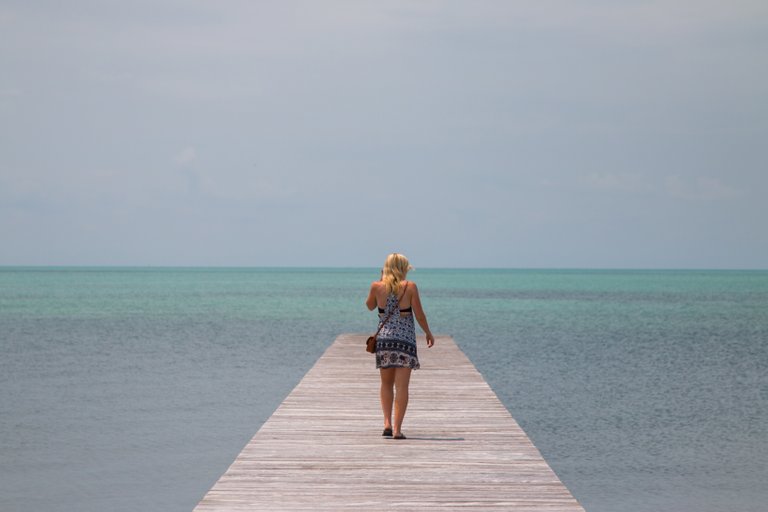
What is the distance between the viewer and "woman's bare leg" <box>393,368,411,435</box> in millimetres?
9773

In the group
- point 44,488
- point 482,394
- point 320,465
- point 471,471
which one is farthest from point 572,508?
point 44,488

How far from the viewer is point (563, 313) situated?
6338cm

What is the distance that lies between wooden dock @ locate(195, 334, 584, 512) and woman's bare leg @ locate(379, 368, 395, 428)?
234 mm

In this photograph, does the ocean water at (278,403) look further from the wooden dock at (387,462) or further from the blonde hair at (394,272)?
the blonde hair at (394,272)

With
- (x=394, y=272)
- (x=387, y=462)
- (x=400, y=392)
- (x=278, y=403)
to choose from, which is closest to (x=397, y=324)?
(x=394, y=272)

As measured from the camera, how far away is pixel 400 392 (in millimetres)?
9906

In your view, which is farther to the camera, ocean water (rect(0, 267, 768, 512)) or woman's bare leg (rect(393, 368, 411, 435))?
ocean water (rect(0, 267, 768, 512))

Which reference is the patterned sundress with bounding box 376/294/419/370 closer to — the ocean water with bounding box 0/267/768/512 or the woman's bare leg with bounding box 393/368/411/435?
the woman's bare leg with bounding box 393/368/411/435

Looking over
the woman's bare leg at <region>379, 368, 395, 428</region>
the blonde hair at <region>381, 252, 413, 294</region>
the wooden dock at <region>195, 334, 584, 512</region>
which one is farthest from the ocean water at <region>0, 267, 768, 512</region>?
the blonde hair at <region>381, 252, 413, 294</region>

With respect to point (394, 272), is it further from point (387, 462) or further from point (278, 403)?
point (278, 403)

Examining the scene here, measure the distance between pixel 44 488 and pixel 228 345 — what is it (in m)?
22.3

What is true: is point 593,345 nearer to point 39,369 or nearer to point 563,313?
point 39,369

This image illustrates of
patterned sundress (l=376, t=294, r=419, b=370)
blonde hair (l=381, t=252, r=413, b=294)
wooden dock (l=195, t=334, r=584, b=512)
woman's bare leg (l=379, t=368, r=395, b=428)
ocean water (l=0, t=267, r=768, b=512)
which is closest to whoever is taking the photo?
wooden dock (l=195, t=334, r=584, b=512)

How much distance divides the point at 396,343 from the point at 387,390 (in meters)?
0.61
